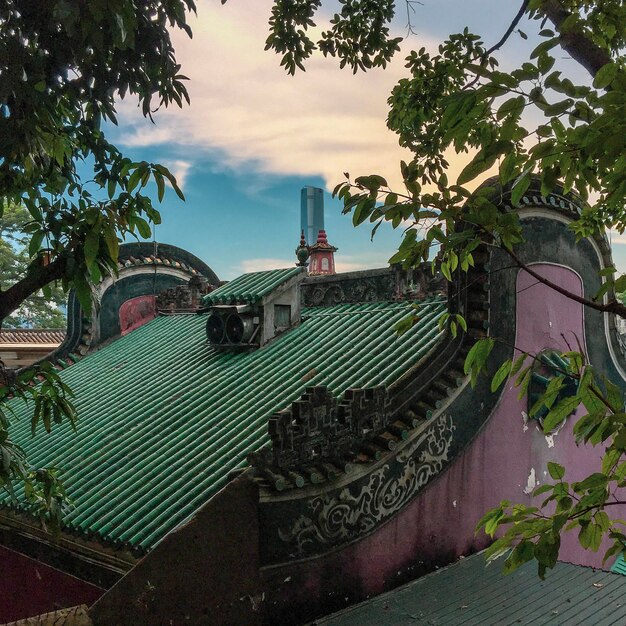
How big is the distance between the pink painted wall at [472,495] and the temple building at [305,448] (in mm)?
21

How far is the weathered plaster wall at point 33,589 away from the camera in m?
6.14

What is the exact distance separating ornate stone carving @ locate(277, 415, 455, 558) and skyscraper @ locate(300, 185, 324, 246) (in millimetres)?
51067

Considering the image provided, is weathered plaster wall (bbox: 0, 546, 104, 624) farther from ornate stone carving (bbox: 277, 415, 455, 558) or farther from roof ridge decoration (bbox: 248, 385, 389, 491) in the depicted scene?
roof ridge decoration (bbox: 248, 385, 389, 491)

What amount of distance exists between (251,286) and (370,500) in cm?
539

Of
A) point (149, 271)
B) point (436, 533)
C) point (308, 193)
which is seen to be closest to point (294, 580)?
point (436, 533)

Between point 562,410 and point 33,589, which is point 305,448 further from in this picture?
point 33,589

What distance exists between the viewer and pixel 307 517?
5062 millimetres

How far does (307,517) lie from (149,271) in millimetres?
10290

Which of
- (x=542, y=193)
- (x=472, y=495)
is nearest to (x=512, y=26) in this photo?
(x=542, y=193)

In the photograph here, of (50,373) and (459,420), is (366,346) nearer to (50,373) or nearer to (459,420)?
(459,420)

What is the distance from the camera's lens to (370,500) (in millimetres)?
5480

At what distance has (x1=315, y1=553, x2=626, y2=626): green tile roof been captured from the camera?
200 inches

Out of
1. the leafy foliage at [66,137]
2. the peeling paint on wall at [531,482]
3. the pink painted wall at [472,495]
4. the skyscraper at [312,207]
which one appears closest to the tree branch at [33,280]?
the leafy foliage at [66,137]

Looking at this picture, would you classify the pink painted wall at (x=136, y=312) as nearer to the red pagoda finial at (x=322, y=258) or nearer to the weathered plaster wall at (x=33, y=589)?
the weathered plaster wall at (x=33, y=589)
